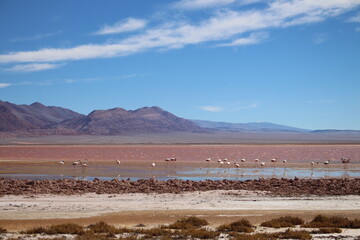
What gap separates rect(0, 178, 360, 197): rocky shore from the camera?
2166 centimetres

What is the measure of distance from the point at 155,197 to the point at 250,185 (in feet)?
19.2

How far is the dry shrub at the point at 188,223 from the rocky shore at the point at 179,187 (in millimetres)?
7646

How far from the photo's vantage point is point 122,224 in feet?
47.2

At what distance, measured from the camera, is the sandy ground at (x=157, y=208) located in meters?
15.3

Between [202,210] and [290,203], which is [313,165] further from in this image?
[202,210]

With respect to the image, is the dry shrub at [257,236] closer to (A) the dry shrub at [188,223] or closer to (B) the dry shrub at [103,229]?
(A) the dry shrub at [188,223]

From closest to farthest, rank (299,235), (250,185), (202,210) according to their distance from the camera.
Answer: (299,235)
(202,210)
(250,185)

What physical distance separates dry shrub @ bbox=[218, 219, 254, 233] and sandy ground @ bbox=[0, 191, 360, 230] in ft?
3.62

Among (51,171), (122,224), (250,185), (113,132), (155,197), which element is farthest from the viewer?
(113,132)

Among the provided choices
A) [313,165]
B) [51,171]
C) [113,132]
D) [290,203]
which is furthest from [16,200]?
[113,132]

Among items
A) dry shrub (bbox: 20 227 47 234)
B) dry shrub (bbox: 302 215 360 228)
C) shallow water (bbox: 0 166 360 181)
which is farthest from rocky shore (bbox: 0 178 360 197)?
dry shrub (bbox: 20 227 47 234)

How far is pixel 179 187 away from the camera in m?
23.2

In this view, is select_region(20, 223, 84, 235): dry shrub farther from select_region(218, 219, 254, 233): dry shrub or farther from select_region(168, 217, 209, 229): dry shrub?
select_region(218, 219, 254, 233): dry shrub

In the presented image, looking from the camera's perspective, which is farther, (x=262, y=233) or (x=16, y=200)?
(x=16, y=200)
